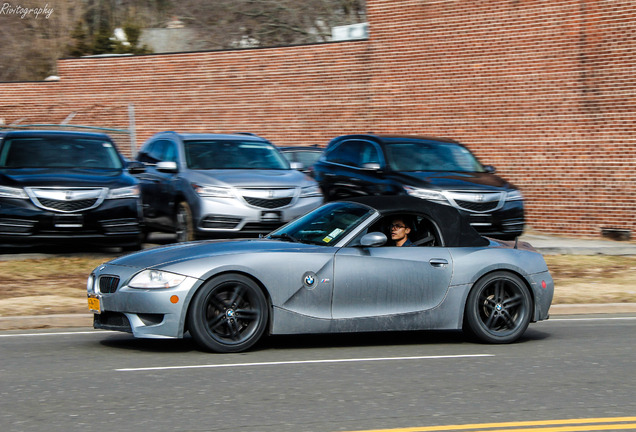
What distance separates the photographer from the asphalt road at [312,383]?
19.5 ft

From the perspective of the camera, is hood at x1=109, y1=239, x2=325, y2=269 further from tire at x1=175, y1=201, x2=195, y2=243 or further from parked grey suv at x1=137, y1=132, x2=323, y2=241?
tire at x1=175, y1=201, x2=195, y2=243

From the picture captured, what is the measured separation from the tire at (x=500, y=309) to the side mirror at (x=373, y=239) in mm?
1087

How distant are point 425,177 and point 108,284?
26.4 ft

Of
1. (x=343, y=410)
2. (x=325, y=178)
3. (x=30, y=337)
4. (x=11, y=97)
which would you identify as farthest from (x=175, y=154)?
(x=11, y=97)

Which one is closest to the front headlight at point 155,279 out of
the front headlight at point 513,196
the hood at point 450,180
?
the hood at point 450,180

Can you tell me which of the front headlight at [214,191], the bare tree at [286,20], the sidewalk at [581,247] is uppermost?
the bare tree at [286,20]

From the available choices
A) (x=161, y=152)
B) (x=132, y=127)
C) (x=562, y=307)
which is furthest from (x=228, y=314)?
(x=132, y=127)

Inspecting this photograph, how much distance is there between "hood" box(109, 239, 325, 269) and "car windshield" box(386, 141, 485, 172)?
7.50 metres

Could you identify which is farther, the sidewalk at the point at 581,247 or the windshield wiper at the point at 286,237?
the sidewalk at the point at 581,247

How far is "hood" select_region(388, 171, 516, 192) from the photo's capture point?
15.1 m

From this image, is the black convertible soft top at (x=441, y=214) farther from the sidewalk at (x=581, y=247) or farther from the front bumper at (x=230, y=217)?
the sidewalk at (x=581, y=247)

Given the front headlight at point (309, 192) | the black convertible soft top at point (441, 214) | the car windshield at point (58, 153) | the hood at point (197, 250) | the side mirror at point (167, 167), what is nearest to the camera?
the hood at point (197, 250)

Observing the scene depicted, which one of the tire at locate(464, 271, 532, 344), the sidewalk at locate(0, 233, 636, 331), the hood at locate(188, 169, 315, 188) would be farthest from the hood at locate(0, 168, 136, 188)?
the tire at locate(464, 271, 532, 344)

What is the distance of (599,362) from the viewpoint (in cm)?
→ 827
